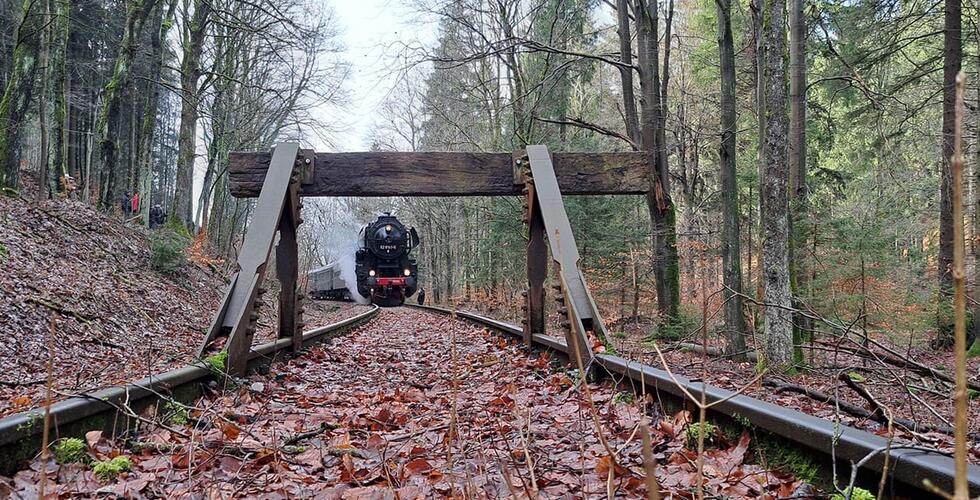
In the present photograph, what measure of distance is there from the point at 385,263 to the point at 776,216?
21.5m

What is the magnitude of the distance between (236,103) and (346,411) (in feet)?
80.2

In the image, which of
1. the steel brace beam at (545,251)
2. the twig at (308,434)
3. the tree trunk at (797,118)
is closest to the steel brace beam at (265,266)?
the twig at (308,434)

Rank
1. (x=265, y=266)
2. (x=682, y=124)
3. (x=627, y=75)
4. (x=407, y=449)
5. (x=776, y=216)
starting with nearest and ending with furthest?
(x=407, y=449)
(x=265, y=266)
(x=776, y=216)
(x=627, y=75)
(x=682, y=124)

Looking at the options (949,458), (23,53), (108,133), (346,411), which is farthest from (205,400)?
(108,133)

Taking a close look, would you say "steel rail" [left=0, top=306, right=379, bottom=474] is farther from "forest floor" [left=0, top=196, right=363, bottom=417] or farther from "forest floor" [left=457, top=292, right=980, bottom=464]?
A: "forest floor" [left=457, top=292, right=980, bottom=464]

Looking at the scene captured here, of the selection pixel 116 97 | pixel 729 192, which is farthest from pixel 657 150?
pixel 116 97

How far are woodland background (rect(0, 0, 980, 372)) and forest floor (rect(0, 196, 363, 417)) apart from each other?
4.44 ft

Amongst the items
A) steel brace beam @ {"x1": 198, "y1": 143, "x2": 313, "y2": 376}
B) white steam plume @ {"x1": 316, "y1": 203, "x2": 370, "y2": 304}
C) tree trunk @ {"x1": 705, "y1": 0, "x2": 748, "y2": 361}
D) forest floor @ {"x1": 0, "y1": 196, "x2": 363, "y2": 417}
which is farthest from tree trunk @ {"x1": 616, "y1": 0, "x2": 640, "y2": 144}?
white steam plume @ {"x1": 316, "y1": 203, "x2": 370, "y2": 304}

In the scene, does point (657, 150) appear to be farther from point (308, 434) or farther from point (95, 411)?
point (95, 411)

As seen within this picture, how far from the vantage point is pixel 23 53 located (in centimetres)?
1187

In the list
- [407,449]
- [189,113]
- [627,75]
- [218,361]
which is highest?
[189,113]

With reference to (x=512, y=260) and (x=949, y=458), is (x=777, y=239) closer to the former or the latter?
(x=949, y=458)

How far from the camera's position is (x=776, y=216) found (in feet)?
24.0

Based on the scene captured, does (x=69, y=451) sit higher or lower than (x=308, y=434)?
higher
